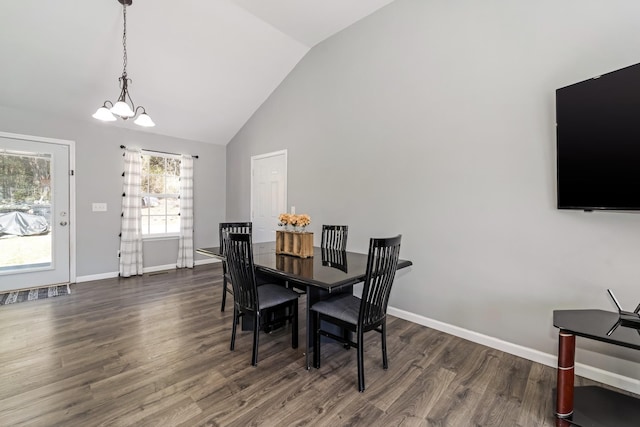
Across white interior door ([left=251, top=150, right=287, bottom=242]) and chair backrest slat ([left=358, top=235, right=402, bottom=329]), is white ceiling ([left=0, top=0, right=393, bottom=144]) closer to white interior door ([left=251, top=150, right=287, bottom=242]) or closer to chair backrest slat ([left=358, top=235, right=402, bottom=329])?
white interior door ([left=251, top=150, right=287, bottom=242])

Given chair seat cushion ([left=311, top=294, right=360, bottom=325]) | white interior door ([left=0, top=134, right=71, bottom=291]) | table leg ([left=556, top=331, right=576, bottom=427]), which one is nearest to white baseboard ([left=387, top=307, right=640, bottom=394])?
table leg ([left=556, top=331, right=576, bottom=427])

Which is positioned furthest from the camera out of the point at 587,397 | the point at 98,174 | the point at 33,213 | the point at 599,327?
the point at 98,174

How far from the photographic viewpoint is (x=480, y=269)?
2623 mm

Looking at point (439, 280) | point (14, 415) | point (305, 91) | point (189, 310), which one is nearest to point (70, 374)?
point (14, 415)

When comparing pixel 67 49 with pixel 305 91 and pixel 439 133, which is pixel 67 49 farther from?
pixel 439 133

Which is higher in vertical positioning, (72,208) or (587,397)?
(72,208)

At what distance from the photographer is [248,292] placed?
2.29 metres

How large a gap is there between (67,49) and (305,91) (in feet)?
9.40

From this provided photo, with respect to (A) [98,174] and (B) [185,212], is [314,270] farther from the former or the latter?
(A) [98,174]

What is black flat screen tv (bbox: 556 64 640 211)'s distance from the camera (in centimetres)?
169

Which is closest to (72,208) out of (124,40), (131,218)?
(131,218)

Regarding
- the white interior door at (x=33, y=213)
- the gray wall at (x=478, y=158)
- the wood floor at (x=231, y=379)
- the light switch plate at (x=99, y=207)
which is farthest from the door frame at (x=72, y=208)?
the gray wall at (x=478, y=158)

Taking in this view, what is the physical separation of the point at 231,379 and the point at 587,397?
2.31 meters

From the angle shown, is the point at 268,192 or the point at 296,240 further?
the point at 268,192
